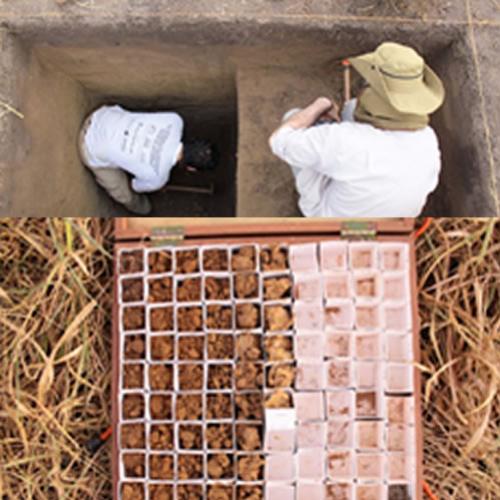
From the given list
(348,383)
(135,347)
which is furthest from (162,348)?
(348,383)

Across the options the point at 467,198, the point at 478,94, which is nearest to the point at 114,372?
the point at 467,198

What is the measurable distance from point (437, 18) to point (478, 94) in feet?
1.08

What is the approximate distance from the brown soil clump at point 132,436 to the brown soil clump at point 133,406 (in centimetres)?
3

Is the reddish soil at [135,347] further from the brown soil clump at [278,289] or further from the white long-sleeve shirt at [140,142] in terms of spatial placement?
the white long-sleeve shirt at [140,142]

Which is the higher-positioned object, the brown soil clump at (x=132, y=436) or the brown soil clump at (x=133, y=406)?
the brown soil clump at (x=133, y=406)

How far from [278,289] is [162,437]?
0.55 m

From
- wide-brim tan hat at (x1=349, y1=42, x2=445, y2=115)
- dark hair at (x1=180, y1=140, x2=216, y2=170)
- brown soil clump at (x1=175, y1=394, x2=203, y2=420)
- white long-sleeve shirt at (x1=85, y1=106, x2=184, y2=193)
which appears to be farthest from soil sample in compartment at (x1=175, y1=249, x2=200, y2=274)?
dark hair at (x1=180, y1=140, x2=216, y2=170)

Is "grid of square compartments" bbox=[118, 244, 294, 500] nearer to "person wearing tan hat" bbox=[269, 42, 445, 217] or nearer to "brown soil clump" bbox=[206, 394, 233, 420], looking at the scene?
"brown soil clump" bbox=[206, 394, 233, 420]

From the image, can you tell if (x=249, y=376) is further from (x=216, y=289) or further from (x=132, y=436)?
(x=132, y=436)

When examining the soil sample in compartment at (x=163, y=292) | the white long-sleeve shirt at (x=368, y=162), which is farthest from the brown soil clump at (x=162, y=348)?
the white long-sleeve shirt at (x=368, y=162)

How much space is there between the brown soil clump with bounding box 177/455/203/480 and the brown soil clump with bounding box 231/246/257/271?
22.2 inches

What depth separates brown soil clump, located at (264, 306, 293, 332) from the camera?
1.64m

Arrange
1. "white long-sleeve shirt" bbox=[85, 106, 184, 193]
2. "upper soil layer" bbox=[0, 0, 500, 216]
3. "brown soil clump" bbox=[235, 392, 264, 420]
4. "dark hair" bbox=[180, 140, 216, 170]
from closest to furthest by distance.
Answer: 1. "brown soil clump" bbox=[235, 392, 264, 420]
2. "upper soil layer" bbox=[0, 0, 500, 216]
3. "white long-sleeve shirt" bbox=[85, 106, 184, 193]
4. "dark hair" bbox=[180, 140, 216, 170]

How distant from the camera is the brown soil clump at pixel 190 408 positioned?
1644 mm
